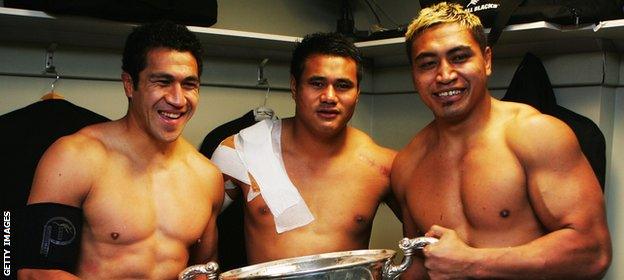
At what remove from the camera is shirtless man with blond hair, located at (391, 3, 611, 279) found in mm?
1623

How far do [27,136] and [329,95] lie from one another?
910 mm

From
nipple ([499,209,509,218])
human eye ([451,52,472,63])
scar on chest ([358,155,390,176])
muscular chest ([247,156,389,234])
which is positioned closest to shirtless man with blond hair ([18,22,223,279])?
muscular chest ([247,156,389,234])

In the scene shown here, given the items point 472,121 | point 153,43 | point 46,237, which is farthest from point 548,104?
point 46,237

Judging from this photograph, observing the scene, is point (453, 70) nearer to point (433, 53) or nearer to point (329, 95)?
point (433, 53)

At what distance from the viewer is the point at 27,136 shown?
2.03 meters

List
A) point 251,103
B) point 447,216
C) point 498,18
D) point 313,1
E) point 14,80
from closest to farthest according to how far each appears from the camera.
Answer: point 447,216 → point 498,18 → point 14,80 → point 251,103 → point 313,1

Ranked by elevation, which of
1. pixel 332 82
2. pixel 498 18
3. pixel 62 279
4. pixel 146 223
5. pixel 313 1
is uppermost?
pixel 313 1

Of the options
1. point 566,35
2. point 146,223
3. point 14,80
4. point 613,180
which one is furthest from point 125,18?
point 613,180

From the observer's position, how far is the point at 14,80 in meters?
2.22

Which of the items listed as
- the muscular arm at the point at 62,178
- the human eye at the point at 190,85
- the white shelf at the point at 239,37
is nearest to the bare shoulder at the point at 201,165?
the human eye at the point at 190,85

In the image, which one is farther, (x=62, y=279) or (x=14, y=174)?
(x=14, y=174)

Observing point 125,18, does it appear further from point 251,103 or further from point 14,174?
point 251,103

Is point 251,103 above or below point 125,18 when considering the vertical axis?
below

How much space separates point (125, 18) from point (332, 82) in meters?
0.66
